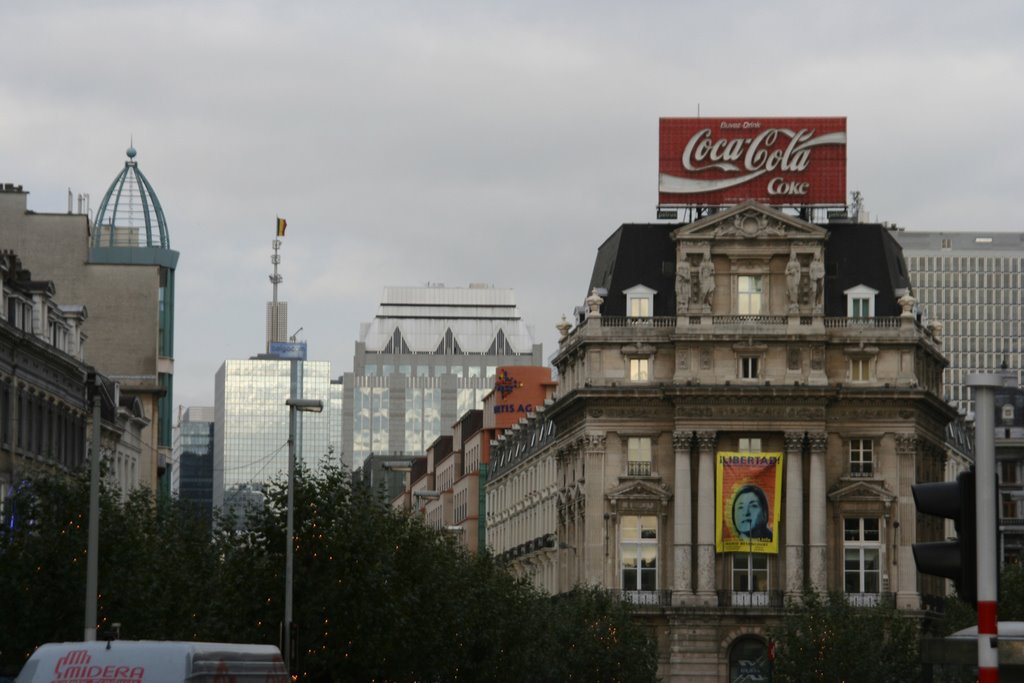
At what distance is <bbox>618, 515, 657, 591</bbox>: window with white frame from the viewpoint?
135000mm

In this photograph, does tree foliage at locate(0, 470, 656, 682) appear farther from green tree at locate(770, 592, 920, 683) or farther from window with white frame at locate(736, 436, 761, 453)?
window with white frame at locate(736, 436, 761, 453)

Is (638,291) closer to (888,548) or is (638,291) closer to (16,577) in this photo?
(888,548)

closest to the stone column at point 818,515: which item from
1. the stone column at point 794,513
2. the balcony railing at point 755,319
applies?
the stone column at point 794,513

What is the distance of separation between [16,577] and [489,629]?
39579 mm

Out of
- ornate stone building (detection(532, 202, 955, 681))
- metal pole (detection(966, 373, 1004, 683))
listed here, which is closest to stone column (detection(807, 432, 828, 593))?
ornate stone building (detection(532, 202, 955, 681))

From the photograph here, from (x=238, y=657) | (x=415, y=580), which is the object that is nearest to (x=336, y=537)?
(x=415, y=580)

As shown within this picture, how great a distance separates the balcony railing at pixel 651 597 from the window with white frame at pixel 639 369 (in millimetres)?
12988

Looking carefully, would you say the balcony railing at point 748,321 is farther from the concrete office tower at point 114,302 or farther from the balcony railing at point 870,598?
the concrete office tower at point 114,302

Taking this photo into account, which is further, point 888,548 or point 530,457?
point 530,457

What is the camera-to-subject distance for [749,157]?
140 m

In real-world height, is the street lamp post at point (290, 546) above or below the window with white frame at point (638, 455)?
below

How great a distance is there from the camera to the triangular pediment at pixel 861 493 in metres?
136

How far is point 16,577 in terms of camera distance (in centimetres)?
6600

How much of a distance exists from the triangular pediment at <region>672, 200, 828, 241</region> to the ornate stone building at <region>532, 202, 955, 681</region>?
0.12 m
